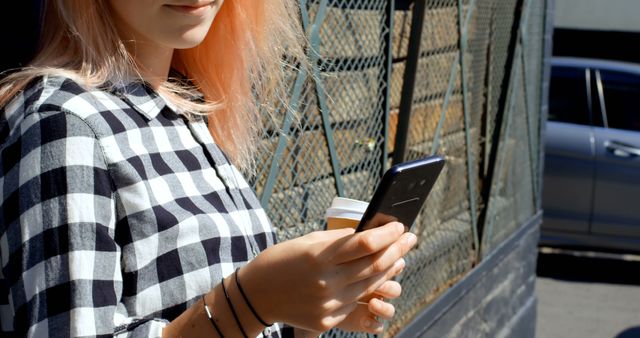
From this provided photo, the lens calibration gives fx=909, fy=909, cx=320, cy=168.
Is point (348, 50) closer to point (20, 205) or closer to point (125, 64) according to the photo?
point (125, 64)

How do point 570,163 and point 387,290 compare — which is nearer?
point 387,290

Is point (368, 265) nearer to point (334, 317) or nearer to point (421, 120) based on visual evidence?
point (334, 317)

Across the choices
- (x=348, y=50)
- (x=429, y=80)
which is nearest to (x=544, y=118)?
(x=429, y=80)

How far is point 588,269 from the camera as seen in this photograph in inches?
311

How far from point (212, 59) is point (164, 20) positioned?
29 centimetres

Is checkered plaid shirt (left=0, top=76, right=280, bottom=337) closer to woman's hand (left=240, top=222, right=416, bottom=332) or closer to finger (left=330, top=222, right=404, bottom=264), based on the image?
woman's hand (left=240, top=222, right=416, bottom=332)

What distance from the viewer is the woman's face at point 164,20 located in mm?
1334

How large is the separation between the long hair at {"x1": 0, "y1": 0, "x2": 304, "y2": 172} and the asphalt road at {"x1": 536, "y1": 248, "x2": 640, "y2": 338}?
4.90 m

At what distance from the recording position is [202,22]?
1376 mm

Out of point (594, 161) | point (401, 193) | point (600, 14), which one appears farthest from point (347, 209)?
point (600, 14)

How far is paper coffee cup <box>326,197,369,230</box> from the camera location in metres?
1.36

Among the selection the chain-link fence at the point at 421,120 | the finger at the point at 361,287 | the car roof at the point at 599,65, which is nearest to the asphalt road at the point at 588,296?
the chain-link fence at the point at 421,120

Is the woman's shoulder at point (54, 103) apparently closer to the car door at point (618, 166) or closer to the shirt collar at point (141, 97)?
the shirt collar at point (141, 97)

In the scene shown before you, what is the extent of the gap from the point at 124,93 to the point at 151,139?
0.08 metres
